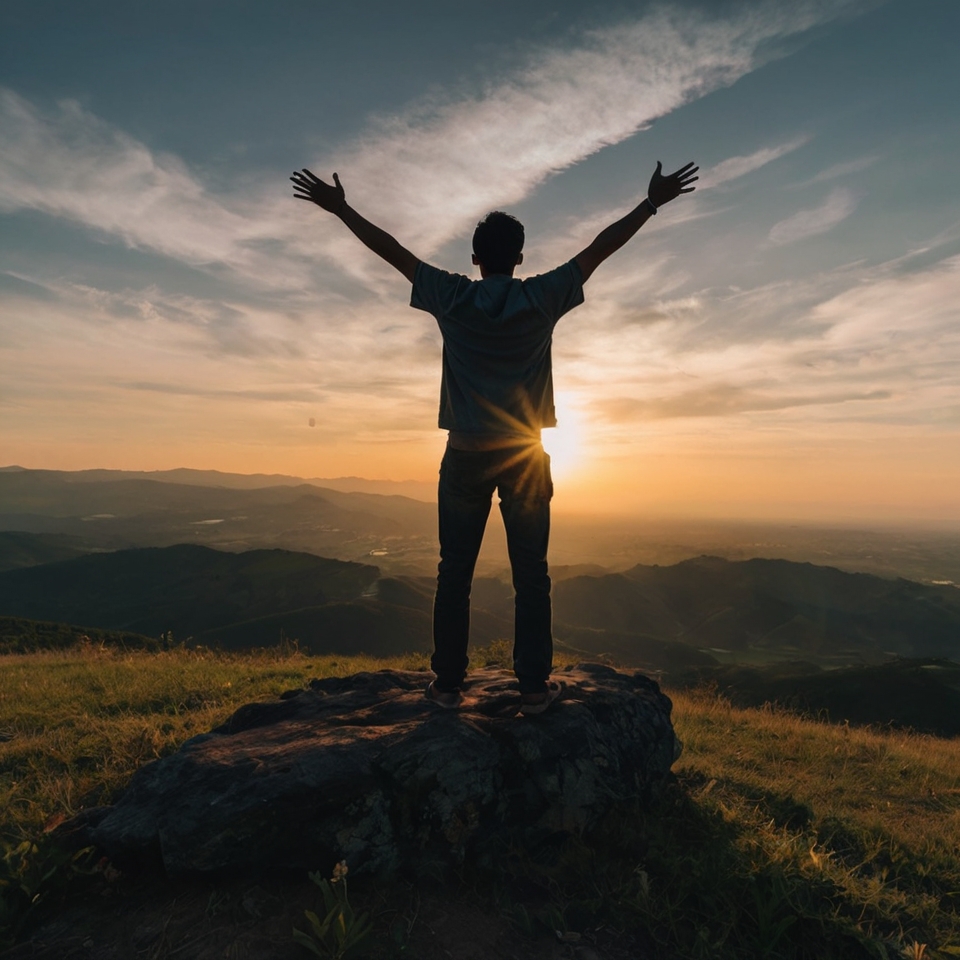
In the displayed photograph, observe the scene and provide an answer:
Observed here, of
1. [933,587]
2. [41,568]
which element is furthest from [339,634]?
[933,587]

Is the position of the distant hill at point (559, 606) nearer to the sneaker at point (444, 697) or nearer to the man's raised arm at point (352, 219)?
the sneaker at point (444, 697)

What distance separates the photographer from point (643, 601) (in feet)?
536

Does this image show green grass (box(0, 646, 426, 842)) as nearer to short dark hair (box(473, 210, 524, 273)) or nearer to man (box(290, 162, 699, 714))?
man (box(290, 162, 699, 714))

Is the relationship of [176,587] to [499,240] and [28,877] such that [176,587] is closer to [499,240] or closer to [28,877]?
[28,877]

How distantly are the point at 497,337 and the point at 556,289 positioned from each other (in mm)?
578

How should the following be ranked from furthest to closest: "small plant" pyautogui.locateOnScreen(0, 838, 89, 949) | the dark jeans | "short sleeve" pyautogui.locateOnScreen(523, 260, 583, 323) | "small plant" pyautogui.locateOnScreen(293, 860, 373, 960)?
the dark jeans → "short sleeve" pyautogui.locateOnScreen(523, 260, 583, 323) → "small plant" pyautogui.locateOnScreen(0, 838, 89, 949) → "small plant" pyautogui.locateOnScreen(293, 860, 373, 960)

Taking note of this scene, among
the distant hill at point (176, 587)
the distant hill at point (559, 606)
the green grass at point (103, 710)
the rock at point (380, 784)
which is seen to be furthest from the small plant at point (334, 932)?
the distant hill at point (176, 587)

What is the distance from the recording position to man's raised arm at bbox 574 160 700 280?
174 inches

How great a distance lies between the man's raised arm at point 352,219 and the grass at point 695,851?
4.51 metres

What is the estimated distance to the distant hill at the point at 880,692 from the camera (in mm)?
52812

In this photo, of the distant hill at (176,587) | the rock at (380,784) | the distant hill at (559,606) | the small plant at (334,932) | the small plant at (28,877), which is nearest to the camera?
the small plant at (334,932)

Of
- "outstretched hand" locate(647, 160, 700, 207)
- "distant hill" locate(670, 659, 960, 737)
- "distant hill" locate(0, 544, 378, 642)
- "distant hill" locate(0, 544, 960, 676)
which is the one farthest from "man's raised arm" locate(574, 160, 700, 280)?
"distant hill" locate(0, 544, 378, 642)

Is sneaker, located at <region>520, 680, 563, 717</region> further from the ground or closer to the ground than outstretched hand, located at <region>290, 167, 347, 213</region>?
closer to the ground

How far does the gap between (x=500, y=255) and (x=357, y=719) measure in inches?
161
